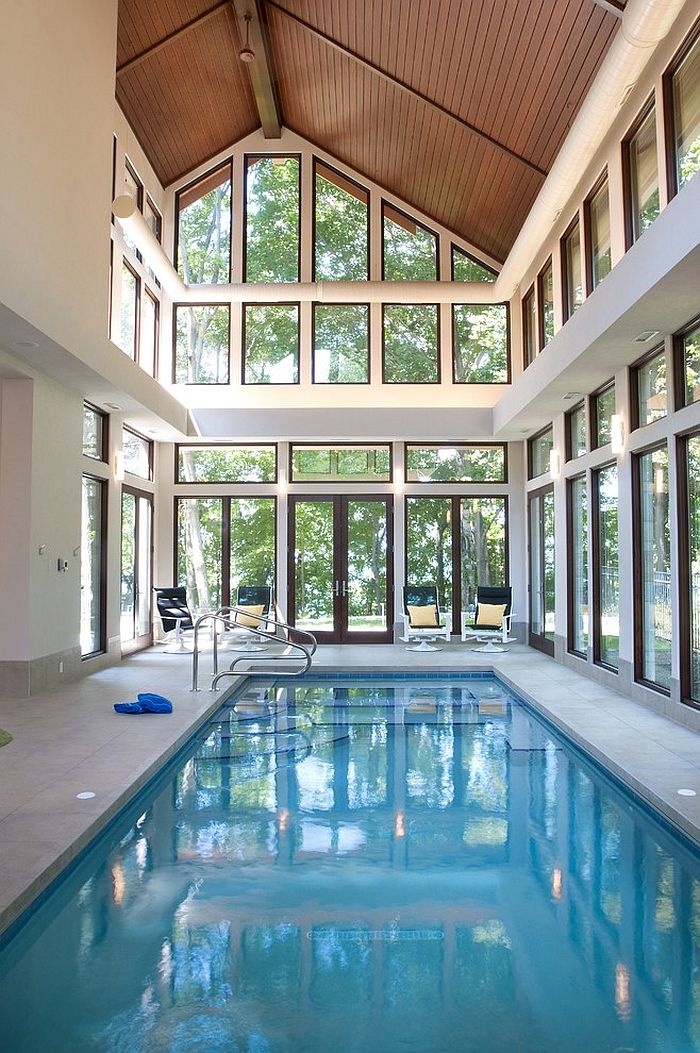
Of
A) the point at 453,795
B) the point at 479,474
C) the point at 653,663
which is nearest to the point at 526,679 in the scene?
the point at 653,663

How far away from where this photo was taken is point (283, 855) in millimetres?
4395

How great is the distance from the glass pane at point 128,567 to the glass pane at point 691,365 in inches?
290

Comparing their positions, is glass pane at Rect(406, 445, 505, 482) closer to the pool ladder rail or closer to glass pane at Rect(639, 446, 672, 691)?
the pool ladder rail

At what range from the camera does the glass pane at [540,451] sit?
39.1 ft

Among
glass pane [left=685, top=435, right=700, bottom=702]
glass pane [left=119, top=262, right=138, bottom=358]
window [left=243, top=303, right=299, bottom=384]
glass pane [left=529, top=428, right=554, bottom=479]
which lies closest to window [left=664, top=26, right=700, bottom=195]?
glass pane [left=685, top=435, right=700, bottom=702]

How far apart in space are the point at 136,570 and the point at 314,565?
→ 2.72 meters

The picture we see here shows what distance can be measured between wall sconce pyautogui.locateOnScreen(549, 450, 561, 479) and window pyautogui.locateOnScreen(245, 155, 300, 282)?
16.7 ft

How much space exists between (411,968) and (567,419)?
8.38 meters

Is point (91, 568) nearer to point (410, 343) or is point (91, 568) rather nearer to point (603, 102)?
point (410, 343)

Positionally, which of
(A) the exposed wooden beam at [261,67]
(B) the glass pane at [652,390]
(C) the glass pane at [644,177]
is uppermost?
(A) the exposed wooden beam at [261,67]

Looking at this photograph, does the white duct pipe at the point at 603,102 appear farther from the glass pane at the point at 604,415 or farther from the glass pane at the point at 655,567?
the glass pane at the point at 655,567

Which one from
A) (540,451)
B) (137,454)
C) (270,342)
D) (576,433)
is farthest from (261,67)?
(540,451)

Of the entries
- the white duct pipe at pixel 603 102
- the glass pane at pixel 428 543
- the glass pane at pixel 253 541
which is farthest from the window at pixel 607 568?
the glass pane at pixel 253 541

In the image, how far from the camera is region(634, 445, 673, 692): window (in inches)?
284
